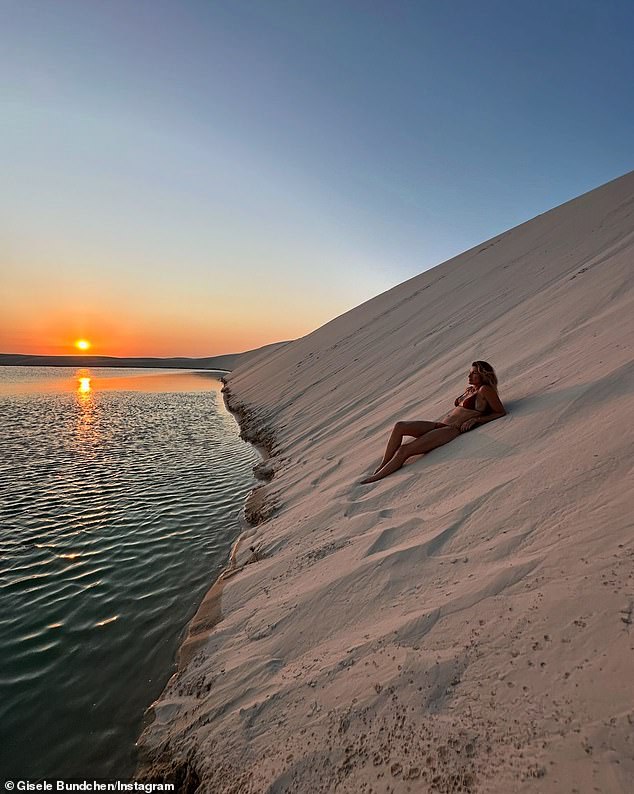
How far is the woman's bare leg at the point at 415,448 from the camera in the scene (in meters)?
4.11

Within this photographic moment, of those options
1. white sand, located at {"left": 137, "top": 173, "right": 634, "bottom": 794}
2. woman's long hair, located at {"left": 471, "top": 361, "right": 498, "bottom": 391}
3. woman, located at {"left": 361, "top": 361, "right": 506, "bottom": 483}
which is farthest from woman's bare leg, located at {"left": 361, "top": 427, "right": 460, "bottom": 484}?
woman's long hair, located at {"left": 471, "top": 361, "right": 498, "bottom": 391}

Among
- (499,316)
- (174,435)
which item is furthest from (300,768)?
(174,435)

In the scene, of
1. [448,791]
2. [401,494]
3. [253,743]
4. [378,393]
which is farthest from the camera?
[378,393]

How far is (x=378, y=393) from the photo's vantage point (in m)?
8.16

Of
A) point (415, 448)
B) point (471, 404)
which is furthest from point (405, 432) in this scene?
point (471, 404)

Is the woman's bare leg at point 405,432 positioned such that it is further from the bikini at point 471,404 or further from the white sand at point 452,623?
the white sand at point 452,623

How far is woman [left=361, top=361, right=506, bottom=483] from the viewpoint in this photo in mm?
4090

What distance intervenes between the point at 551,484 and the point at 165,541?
163 inches

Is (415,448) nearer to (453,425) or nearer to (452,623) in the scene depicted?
(453,425)

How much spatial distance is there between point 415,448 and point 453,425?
0.49m

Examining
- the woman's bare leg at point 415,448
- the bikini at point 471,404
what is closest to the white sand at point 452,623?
the woman's bare leg at point 415,448

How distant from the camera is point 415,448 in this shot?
4129 millimetres

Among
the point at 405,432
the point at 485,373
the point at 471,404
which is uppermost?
the point at 485,373

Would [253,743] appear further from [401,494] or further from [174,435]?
[174,435]
